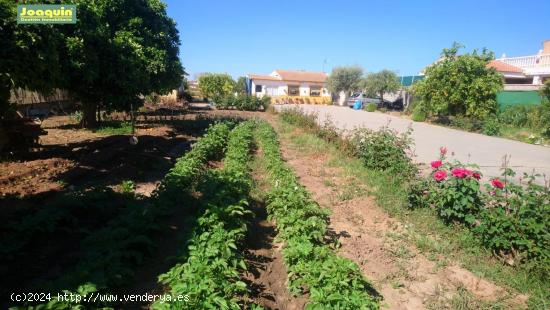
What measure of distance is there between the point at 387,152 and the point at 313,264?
4890 millimetres

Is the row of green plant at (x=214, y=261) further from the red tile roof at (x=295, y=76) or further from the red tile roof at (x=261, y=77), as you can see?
the red tile roof at (x=295, y=76)

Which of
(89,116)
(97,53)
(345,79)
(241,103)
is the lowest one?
(89,116)

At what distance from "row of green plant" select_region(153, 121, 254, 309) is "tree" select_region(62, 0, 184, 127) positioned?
5.57 m

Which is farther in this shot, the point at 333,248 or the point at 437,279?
the point at 333,248

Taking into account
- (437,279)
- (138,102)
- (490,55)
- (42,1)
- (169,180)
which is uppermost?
(490,55)

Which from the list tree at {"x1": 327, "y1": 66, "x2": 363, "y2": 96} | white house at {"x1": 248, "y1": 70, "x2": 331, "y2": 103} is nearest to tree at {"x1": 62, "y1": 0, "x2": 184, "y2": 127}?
white house at {"x1": 248, "y1": 70, "x2": 331, "y2": 103}

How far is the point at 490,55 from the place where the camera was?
66.6 ft

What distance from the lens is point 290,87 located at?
46.6m

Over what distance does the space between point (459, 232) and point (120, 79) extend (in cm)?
890

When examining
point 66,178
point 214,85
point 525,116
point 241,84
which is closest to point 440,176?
point 66,178

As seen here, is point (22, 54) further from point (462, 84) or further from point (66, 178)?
point (462, 84)

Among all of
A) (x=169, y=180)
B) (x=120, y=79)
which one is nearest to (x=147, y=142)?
(x=120, y=79)

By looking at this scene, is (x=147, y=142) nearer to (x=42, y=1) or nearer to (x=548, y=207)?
(x=42, y=1)

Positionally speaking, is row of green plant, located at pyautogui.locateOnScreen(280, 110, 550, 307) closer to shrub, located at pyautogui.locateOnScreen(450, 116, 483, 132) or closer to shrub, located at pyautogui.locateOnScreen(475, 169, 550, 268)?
shrub, located at pyautogui.locateOnScreen(475, 169, 550, 268)
